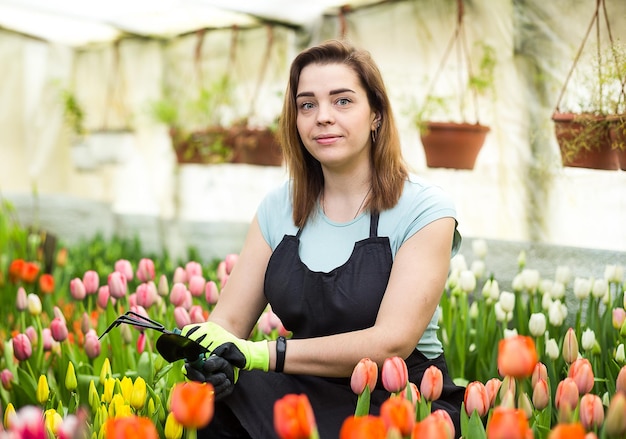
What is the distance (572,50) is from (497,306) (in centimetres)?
115

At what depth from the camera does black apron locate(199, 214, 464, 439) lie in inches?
72.2

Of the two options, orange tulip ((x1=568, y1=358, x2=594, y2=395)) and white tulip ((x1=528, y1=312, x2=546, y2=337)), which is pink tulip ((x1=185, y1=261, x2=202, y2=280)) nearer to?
white tulip ((x1=528, y1=312, x2=546, y2=337))

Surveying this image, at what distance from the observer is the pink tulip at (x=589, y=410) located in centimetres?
146

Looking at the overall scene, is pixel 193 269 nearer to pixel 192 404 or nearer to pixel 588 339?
pixel 588 339

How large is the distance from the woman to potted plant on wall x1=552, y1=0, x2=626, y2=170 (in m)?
0.97

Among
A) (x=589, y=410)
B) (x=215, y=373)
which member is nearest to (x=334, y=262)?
(x=215, y=373)

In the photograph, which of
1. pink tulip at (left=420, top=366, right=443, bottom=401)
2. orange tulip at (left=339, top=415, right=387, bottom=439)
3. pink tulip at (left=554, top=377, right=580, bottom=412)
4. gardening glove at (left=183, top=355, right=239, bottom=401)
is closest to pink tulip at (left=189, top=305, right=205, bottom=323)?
gardening glove at (left=183, top=355, right=239, bottom=401)

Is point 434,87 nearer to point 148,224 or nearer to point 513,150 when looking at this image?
point 513,150

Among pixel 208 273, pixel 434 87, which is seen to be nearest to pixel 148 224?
pixel 208 273

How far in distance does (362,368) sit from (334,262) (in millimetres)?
565

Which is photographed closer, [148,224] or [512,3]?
[512,3]

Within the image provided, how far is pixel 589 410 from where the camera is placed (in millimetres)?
1460

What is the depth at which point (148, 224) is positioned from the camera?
18.9 feet

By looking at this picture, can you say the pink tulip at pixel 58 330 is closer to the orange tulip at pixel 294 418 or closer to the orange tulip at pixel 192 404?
the orange tulip at pixel 192 404
